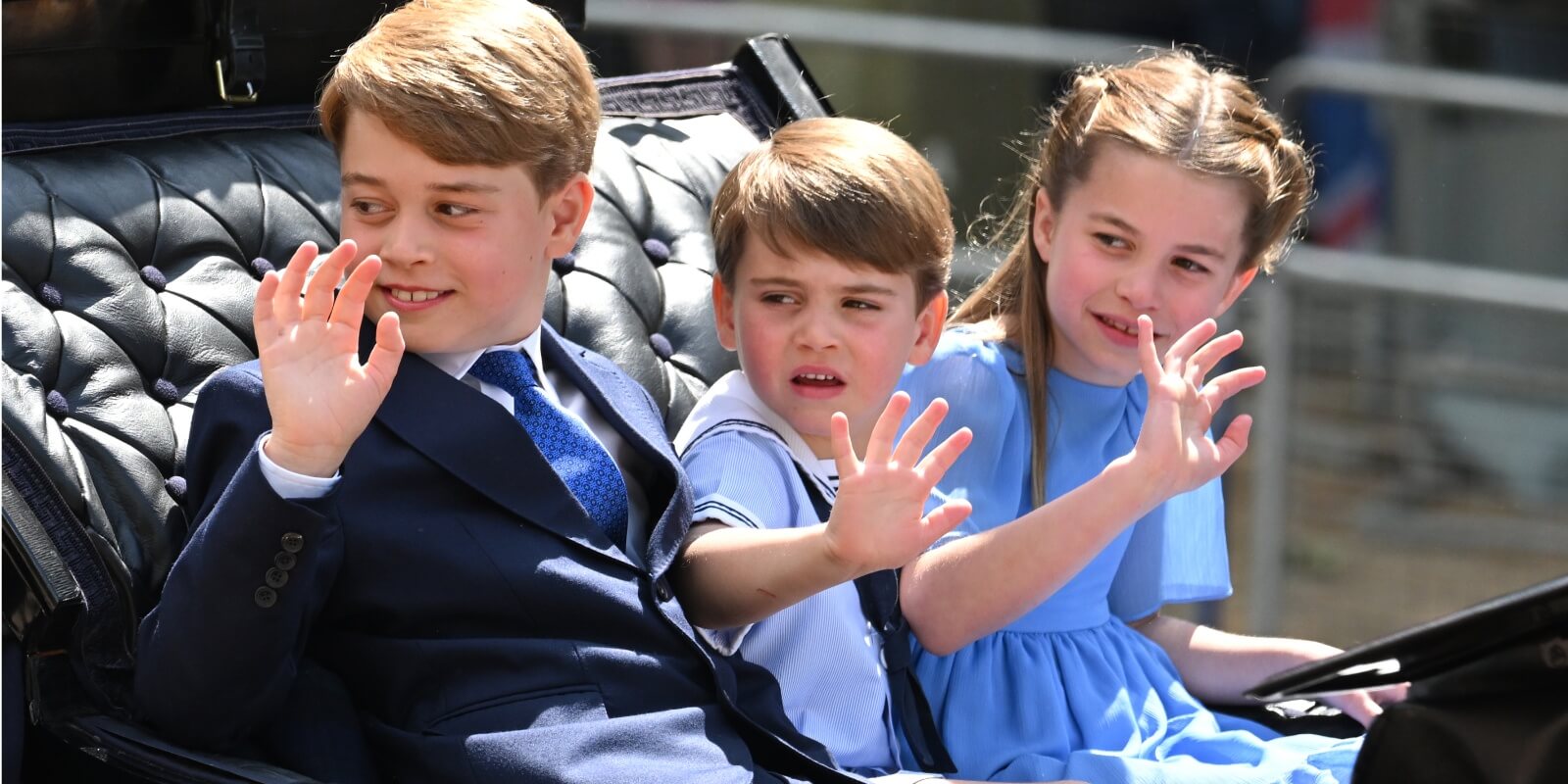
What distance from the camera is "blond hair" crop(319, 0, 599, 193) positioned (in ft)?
6.37

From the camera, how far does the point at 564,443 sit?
6.90 feet

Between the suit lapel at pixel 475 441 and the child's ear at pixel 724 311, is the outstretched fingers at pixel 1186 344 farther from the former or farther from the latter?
the suit lapel at pixel 475 441

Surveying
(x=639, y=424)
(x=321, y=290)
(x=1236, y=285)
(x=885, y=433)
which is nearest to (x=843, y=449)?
(x=885, y=433)

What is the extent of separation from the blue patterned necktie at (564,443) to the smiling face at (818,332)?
8.5 inches

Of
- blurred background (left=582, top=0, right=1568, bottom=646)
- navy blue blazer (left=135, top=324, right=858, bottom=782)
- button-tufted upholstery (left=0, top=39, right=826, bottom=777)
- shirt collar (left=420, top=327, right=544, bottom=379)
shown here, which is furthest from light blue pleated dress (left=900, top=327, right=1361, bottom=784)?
blurred background (left=582, top=0, right=1568, bottom=646)

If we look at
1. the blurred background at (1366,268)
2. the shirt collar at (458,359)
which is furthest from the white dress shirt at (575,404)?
the blurred background at (1366,268)

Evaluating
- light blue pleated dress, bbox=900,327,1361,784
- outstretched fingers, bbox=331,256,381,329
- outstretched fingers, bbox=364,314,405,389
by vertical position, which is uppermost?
outstretched fingers, bbox=331,256,381,329

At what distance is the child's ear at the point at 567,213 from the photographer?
2.14 meters

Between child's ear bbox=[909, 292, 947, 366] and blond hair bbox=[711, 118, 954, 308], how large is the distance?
0.6 inches

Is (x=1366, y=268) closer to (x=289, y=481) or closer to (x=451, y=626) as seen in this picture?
(x=451, y=626)

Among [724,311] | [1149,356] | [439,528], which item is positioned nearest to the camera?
[439,528]

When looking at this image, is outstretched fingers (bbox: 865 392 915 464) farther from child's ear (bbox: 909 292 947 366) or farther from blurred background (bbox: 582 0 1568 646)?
blurred background (bbox: 582 0 1568 646)

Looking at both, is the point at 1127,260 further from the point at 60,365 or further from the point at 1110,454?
the point at 60,365

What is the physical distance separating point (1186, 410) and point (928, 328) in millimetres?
371
